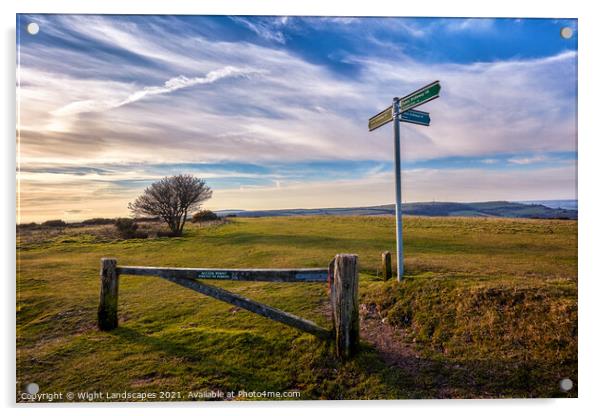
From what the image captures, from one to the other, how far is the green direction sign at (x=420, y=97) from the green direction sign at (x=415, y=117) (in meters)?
0.14

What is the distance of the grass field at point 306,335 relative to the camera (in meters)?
4.71

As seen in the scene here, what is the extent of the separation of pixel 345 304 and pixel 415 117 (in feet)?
13.1

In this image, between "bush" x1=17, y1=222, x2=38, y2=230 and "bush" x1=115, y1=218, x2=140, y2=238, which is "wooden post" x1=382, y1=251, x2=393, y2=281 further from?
"bush" x1=17, y1=222, x2=38, y2=230

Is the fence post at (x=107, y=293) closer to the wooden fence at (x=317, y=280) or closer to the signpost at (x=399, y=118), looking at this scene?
the wooden fence at (x=317, y=280)

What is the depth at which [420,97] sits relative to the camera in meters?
5.64

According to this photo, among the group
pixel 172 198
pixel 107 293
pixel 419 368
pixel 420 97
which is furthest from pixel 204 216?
pixel 419 368

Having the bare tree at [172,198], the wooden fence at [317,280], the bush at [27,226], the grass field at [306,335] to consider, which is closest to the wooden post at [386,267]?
the grass field at [306,335]

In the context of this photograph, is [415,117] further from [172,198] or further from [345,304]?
[172,198]

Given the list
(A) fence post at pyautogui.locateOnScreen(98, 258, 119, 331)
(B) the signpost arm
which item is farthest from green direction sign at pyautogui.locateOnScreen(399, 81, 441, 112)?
(A) fence post at pyautogui.locateOnScreen(98, 258, 119, 331)

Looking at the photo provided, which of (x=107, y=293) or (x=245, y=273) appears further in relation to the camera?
(x=107, y=293)

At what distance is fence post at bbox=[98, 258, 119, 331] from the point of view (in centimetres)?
596

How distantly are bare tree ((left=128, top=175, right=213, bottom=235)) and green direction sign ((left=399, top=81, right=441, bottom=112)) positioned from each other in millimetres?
4696
